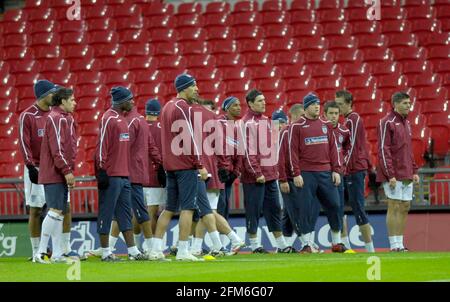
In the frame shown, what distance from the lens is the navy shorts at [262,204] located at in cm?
1538

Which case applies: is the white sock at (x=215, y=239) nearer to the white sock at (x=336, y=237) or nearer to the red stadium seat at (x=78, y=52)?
the white sock at (x=336, y=237)

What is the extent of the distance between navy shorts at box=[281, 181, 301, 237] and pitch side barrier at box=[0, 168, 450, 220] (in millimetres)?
1451

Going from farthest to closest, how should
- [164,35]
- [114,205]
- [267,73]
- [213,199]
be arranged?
1. [164,35]
2. [267,73]
3. [213,199]
4. [114,205]

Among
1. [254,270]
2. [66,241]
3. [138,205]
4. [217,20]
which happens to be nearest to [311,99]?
[138,205]

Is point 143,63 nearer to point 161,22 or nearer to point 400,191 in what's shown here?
point 161,22

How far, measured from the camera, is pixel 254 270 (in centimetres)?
1135

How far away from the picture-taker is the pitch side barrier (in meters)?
16.9

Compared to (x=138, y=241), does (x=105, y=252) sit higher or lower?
higher

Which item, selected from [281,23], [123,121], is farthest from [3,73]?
[123,121]

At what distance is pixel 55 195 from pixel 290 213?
4.14 m

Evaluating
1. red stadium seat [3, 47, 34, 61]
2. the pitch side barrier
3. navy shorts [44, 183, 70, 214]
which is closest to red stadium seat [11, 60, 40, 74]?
red stadium seat [3, 47, 34, 61]

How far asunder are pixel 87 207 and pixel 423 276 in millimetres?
9010

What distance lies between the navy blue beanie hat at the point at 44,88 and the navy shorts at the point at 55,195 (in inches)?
57.6

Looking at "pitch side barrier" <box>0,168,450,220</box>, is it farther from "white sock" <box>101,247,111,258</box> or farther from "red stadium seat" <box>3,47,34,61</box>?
"red stadium seat" <box>3,47,34,61</box>
